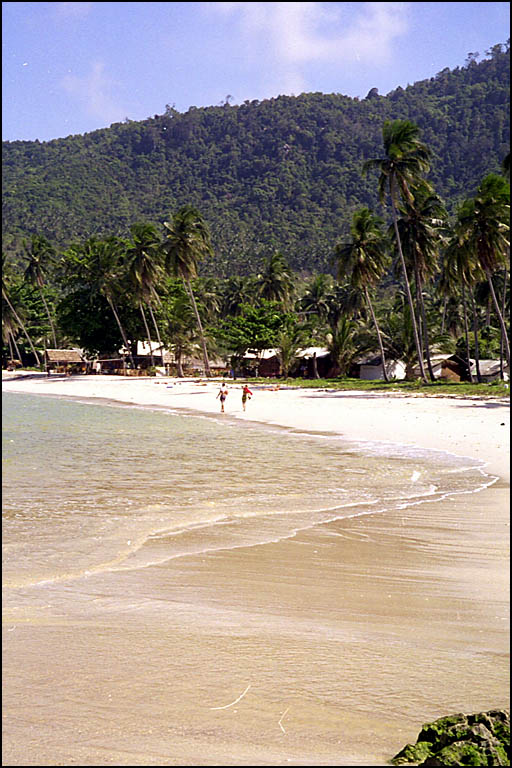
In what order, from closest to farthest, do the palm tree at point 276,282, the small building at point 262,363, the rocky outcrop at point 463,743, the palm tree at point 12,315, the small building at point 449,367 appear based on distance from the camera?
the rocky outcrop at point 463,743
the small building at point 449,367
the small building at point 262,363
the palm tree at point 12,315
the palm tree at point 276,282

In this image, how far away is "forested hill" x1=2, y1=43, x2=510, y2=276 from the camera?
100 metres

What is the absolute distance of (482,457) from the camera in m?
14.0

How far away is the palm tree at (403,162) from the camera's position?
36.8m

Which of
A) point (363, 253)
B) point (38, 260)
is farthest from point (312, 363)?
→ point (38, 260)

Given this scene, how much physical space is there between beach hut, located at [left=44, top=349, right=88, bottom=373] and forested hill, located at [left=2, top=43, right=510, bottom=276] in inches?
1034

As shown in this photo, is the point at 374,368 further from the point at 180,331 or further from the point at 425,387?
the point at 180,331

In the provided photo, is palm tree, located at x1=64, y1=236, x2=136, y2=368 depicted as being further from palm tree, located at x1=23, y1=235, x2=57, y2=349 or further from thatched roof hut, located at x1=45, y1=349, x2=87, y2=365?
palm tree, located at x1=23, y1=235, x2=57, y2=349

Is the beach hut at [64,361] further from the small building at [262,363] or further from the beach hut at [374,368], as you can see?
the beach hut at [374,368]

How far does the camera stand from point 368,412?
2447 centimetres

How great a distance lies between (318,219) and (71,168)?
3994 centimetres

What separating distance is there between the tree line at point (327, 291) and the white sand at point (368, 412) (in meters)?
6.28

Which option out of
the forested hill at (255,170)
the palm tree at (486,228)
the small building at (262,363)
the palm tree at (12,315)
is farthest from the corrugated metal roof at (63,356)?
the palm tree at (486,228)

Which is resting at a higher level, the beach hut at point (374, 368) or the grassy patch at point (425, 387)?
the beach hut at point (374, 368)

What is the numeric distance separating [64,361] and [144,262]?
1591 centimetres
